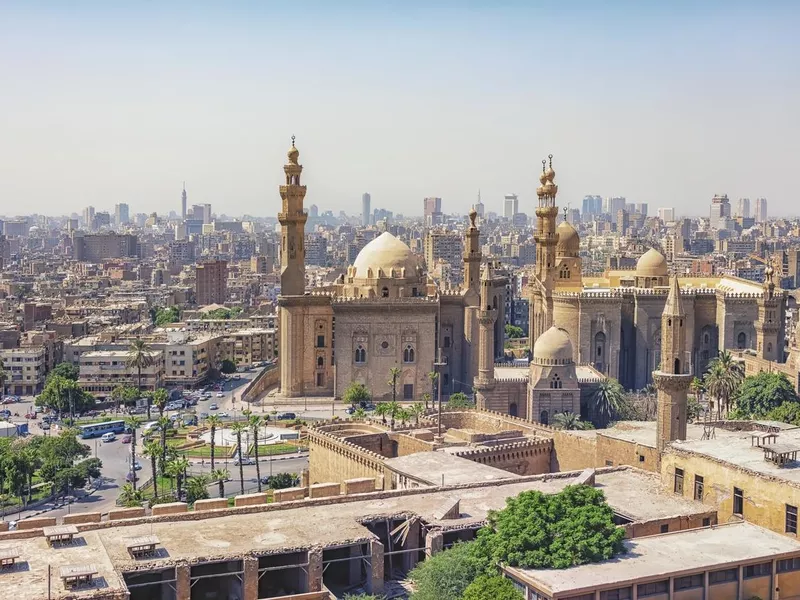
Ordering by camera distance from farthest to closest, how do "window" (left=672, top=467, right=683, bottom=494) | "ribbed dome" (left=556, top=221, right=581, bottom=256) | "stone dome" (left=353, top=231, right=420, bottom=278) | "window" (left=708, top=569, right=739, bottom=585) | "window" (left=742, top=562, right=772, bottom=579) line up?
"ribbed dome" (left=556, top=221, right=581, bottom=256), "stone dome" (left=353, top=231, right=420, bottom=278), "window" (left=672, top=467, right=683, bottom=494), "window" (left=742, top=562, right=772, bottom=579), "window" (left=708, top=569, right=739, bottom=585)

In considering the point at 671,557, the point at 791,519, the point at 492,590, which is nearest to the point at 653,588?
the point at 671,557

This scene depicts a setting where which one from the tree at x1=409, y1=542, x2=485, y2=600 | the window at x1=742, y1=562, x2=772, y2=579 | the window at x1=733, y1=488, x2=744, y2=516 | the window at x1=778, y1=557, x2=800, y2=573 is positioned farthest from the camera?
the window at x1=733, y1=488, x2=744, y2=516

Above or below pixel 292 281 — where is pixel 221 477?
below

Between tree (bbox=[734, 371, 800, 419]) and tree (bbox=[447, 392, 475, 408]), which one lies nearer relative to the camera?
tree (bbox=[734, 371, 800, 419])

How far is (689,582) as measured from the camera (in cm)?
2411

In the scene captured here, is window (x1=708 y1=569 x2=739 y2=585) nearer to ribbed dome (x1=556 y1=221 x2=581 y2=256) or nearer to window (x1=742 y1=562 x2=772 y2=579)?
window (x1=742 y1=562 x2=772 y2=579)

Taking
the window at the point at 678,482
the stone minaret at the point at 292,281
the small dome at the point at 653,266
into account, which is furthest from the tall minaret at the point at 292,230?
the window at the point at 678,482

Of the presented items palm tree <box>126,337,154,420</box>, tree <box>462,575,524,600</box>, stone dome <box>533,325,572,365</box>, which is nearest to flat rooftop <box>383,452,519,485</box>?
tree <box>462,575,524,600</box>

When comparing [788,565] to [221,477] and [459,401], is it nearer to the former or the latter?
[221,477]

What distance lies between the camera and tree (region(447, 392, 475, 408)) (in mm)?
56625

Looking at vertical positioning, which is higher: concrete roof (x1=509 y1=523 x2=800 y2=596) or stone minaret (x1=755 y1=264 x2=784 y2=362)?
stone minaret (x1=755 y1=264 x2=784 y2=362)

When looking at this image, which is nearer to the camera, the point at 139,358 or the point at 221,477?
the point at 221,477

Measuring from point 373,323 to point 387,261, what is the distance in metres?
3.90

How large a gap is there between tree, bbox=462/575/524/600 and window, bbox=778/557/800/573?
6.70m
